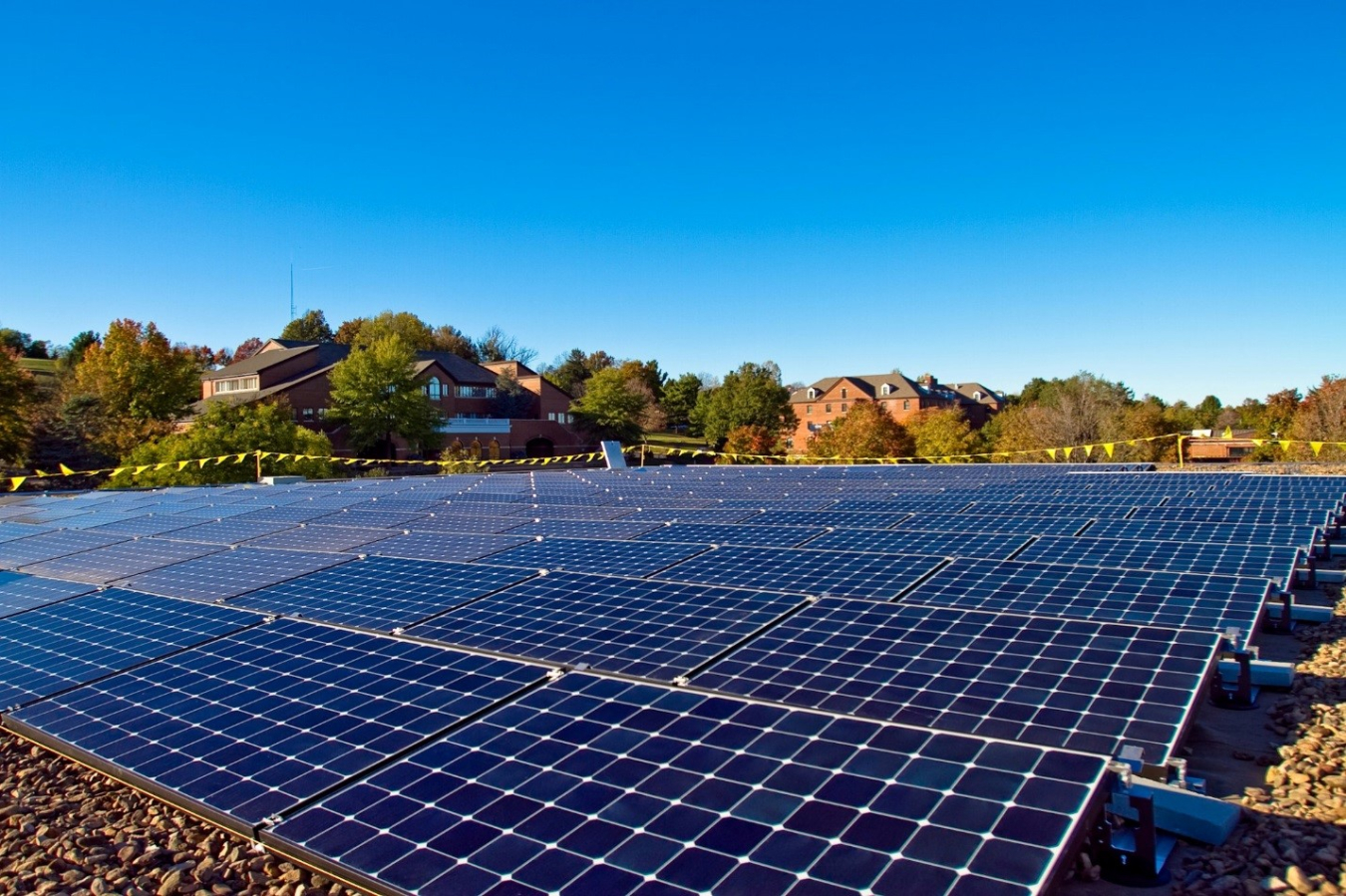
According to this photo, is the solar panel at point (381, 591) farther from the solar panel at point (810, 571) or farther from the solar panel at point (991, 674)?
the solar panel at point (991, 674)

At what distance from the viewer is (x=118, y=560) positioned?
13234 millimetres

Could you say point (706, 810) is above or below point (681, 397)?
below

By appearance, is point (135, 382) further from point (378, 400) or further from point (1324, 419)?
point (1324, 419)

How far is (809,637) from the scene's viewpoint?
22.2ft

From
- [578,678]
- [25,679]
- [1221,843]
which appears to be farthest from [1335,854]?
[25,679]

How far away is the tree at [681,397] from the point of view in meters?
118

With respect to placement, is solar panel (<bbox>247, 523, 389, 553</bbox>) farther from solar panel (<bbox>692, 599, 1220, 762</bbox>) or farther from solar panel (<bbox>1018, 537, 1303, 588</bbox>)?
solar panel (<bbox>1018, 537, 1303, 588</bbox>)

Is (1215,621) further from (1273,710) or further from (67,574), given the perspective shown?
(67,574)

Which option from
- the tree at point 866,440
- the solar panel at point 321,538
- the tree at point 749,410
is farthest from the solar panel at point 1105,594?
the tree at point 749,410

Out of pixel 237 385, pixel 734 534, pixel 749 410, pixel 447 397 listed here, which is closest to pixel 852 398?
pixel 749 410

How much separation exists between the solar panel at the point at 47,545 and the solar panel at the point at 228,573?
4074 millimetres

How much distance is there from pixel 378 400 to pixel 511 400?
22427 mm

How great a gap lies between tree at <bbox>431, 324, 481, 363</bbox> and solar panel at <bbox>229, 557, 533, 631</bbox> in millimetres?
115727

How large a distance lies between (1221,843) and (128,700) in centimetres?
792
